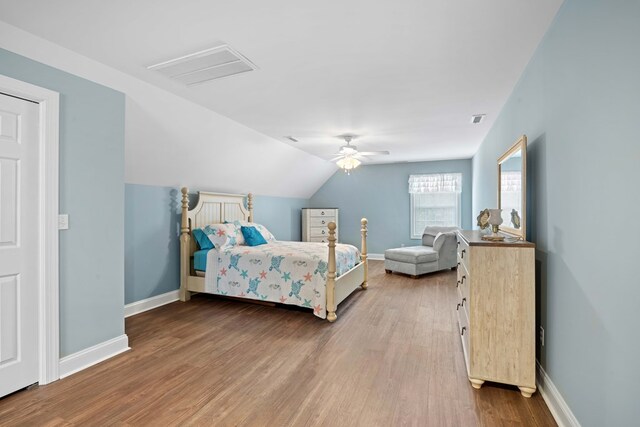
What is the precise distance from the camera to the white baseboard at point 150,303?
3.72 metres

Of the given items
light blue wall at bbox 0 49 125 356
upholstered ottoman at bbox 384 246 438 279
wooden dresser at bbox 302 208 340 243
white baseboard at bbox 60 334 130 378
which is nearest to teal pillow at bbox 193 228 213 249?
light blue wall at bbox 0 49 125 356

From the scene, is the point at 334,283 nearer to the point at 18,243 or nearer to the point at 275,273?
the point at 275,273

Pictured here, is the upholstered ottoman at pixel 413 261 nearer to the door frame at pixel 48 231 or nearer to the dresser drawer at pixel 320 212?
the dresser drawer at pixel 320 212

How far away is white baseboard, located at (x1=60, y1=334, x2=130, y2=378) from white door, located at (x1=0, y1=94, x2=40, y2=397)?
7.1 inches

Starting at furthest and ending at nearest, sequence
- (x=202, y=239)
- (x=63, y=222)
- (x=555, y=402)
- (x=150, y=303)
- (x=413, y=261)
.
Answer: (x=413, y=261), (x=202, y=239), (x=150, y=303), (x=63, y=222), (x=555, y=402)

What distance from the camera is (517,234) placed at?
8.02ft

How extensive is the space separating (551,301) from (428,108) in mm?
2352

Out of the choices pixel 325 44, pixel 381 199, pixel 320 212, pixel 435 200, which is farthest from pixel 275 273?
pixel 435 200

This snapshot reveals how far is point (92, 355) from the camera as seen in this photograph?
258 cm

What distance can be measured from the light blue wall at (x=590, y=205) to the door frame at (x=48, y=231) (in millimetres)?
3311

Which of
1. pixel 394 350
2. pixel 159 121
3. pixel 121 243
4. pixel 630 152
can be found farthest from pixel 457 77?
pixel 121 243

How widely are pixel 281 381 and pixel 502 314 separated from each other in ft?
5.35

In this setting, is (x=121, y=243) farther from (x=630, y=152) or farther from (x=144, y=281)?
(x=630, y=152)

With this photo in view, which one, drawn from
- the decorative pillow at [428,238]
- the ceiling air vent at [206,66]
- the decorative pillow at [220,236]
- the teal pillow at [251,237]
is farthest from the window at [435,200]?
the ceiling air vent at [206,66]
